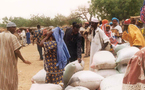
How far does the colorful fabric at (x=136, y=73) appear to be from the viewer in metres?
0.92

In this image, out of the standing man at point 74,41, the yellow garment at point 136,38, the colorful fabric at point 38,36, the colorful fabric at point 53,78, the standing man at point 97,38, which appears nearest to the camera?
the colorful fabric at point 53,78

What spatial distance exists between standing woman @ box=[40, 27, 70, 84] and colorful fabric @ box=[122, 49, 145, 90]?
1776 mm

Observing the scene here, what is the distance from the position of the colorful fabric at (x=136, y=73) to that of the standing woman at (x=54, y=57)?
1.78 metres

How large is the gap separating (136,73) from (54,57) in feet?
6.23

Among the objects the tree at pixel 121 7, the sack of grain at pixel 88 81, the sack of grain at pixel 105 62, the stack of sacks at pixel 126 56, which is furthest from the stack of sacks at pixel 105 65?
the tree at pixel 121 7

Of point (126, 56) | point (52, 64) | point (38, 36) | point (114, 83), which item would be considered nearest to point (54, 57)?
point (52, 64)

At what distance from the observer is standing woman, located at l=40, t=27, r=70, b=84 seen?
2.66 m

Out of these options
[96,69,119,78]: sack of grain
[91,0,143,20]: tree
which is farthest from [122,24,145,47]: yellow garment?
[91,0,143,20]: tree

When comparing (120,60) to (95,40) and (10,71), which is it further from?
(10,71)

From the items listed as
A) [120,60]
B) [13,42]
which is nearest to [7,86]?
[13,42]

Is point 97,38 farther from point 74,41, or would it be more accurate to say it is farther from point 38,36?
point 38,36

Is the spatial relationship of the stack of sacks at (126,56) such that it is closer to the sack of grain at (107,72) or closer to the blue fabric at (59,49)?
the sack of grain at (107,72)

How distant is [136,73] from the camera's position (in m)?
0.93

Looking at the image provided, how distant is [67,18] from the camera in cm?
3316
